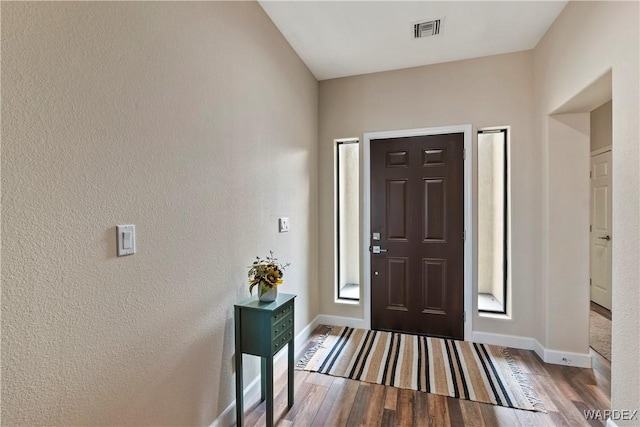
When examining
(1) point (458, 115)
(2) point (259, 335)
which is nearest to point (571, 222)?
(1) point (458, 115)

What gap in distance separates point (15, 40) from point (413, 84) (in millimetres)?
2998

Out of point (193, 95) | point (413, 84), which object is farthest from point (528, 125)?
point (193, 95)

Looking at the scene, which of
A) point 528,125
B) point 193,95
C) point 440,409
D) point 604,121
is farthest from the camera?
point 604,121

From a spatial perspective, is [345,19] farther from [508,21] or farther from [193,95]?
[193,95]

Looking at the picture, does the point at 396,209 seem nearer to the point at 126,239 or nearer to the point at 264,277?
the point at 264,277

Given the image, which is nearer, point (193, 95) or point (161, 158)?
point (161, 158)

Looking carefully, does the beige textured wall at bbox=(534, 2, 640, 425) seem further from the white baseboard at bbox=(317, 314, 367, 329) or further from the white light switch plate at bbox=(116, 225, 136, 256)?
the white light switch plate at bbox=(116, 225, 136, 256)

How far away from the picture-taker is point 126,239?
1173mm

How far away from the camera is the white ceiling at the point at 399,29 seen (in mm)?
2164

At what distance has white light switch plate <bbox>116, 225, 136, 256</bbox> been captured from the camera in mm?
1144

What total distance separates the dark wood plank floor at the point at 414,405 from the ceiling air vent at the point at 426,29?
2.81 meters

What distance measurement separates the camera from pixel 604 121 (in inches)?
146

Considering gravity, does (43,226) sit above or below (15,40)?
below

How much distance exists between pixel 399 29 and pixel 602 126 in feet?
10.7
